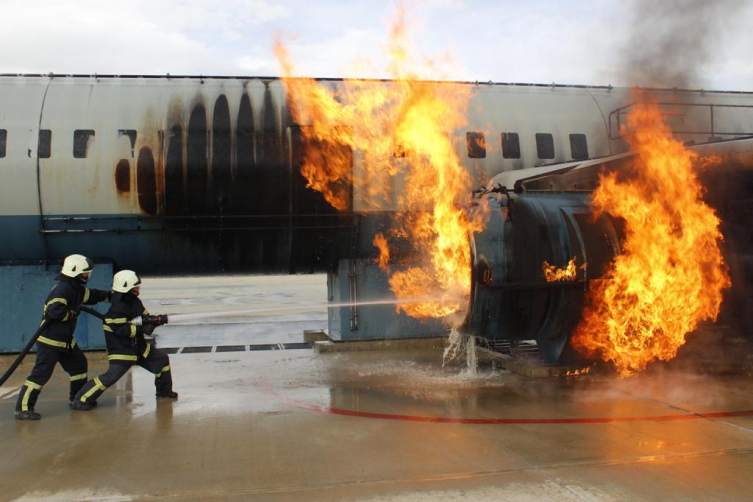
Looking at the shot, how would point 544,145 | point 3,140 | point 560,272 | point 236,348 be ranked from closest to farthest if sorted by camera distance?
point 560,272 < point 3,140 < point 544,145 < point 236,348

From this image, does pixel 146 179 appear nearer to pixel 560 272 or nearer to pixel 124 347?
pixel 124 347

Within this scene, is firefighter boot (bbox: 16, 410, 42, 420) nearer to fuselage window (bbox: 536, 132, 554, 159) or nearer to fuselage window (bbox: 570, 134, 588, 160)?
fuselage window (bbox: 536, 132, 554, 159)

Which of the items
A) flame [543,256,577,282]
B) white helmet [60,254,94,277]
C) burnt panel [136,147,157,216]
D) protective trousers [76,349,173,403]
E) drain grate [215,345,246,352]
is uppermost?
burnt panel [136,147,157,216]

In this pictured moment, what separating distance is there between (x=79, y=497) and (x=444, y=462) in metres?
3.17

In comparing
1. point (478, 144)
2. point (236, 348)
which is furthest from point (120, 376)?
point (478, 144)

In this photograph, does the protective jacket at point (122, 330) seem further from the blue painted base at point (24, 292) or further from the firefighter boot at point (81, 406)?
the blue painted base at point (24, 292)

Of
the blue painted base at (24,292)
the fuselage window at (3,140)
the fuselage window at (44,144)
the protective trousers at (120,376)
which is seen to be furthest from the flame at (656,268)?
the fuselage window at (3,140)

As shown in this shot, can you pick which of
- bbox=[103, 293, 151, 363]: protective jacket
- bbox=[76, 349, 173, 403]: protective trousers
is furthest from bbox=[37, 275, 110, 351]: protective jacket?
bbox=[76, 349, 173, 403]: protective trousers

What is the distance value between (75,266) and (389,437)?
4.61 meters

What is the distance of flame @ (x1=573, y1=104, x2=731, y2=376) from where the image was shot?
33.2ft

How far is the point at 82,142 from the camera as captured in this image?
1201 centimetres

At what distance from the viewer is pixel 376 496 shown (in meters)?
5.58

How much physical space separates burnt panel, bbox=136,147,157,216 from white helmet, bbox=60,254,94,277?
324 cm

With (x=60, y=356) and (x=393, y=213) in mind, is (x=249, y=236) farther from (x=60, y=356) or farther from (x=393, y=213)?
(x=60, y=356)
